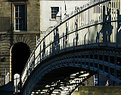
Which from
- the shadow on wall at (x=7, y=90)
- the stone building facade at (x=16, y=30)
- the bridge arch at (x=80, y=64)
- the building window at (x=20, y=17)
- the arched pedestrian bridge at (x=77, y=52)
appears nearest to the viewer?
the bridge arch at (x=80, y=64)

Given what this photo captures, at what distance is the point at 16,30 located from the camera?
53406 mm

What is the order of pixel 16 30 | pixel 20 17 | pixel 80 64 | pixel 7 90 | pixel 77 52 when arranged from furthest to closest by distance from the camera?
pixel 20 17 < pixel 16 30 < pixel 7 90 < pixel 77 52 < pixel 80 64

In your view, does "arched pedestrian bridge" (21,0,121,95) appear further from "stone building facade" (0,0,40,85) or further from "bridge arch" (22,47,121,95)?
"stone building facade" (0,0,40,85)

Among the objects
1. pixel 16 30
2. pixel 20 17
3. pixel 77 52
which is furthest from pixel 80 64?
pixel 20 17

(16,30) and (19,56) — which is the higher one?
(16,30)

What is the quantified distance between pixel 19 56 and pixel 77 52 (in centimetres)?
2633

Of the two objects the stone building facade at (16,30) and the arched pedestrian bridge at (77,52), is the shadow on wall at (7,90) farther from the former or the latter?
Result: the stone building facade at (16,30)

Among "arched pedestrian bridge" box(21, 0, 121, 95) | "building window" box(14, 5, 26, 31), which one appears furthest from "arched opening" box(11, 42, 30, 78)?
"arched pedestrian bridge" box(21, 0, 121, 95)

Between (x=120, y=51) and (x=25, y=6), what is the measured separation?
33712 mm

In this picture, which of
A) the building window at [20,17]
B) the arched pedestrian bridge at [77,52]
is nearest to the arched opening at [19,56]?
the building window at [20,17]

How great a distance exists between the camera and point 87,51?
26141mm

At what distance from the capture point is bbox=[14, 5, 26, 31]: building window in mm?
53531

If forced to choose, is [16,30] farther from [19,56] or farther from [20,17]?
[19,56]

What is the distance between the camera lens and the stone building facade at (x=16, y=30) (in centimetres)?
5281
